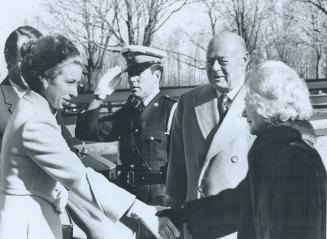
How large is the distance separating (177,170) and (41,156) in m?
1.06

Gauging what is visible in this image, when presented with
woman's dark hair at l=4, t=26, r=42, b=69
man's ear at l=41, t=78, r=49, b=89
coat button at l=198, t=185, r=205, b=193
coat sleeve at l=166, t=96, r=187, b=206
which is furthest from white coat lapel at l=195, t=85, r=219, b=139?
woman's dark hair at l=4, t=26, r=42, b=69

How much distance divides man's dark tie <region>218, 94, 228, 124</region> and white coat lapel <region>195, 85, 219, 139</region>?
2 cm

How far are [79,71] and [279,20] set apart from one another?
18.8ft

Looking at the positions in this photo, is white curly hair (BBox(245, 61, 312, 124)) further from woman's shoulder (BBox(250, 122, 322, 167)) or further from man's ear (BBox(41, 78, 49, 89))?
man's ear (BBox(41, 78, 49, 89))

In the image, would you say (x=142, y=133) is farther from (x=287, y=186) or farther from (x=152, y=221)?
(x=287, y=186)

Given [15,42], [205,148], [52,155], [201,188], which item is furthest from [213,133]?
[15,42]

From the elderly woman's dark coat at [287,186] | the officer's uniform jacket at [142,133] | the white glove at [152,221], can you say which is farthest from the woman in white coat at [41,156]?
the officer's uniform jacket at [142,133]

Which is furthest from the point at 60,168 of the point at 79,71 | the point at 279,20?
the point at 279,20

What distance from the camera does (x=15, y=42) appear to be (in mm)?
3023

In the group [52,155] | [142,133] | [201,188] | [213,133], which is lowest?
[201,188]

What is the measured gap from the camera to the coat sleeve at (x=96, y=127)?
3.23 meters

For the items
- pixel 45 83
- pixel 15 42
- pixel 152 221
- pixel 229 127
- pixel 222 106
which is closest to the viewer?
pixel 45 83

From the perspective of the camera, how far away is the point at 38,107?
1.73 m

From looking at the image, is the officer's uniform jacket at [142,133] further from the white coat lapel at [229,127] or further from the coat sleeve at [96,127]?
the white coat lapel at [229,127]
